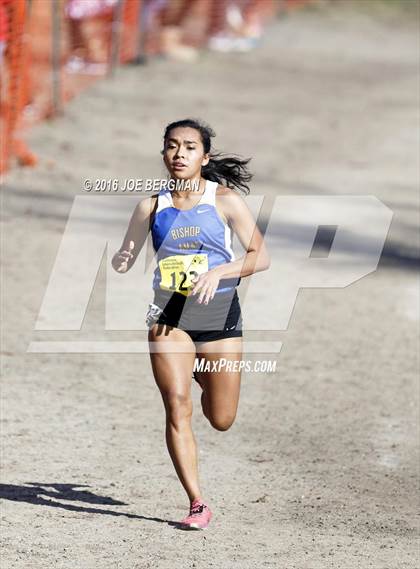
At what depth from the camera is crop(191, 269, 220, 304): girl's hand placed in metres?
5.95

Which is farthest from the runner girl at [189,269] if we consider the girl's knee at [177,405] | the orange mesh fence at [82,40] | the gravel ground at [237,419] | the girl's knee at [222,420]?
the orange mesh fence at [82,40]

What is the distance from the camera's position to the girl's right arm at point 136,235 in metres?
6.23

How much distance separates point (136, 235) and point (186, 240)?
0.29 meters

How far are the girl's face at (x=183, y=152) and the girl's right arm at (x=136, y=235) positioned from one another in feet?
0.75

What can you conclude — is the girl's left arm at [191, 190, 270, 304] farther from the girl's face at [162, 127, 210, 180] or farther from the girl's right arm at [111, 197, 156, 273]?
the girl's right arm at [111, 197, 156, 273]

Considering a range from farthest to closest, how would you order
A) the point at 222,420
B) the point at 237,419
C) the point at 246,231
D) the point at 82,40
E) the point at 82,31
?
1. the point at 82,40
2. the point at 82,31
3. the point at 237,419
4. the point at 222,420
5. the point at 246,231

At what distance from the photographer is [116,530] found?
21.0 feet

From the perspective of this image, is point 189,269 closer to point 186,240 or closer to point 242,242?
point 186,240

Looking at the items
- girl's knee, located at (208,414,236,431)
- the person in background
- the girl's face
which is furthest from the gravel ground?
the person in background

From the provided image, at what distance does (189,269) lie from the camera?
243 inches

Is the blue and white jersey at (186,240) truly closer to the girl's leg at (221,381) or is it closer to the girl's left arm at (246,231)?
the girl's left arm at (246,231)

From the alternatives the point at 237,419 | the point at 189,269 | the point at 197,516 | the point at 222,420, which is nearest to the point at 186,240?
the point at 189,269

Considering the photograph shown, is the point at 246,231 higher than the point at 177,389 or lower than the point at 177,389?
higher

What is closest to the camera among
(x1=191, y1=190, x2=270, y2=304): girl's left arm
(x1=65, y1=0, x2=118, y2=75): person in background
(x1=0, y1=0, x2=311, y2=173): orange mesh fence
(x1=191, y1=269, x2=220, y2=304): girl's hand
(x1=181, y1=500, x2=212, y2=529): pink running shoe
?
(x1=191, y1=269, x2=220, y2=304): girl's hand
